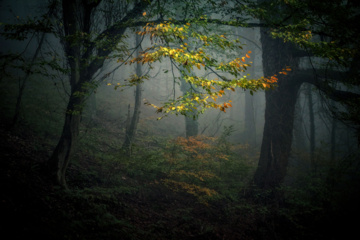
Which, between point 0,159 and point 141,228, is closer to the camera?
point 141,228

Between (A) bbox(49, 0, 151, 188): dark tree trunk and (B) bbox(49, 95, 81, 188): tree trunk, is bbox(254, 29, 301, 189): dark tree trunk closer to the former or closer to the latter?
(A) bbox(49, 0, 151, 188): dark tree trunk

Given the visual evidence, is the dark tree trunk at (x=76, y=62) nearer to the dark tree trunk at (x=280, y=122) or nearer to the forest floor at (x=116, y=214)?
the forest floor at (x=116, y=214)

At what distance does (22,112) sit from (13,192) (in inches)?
291

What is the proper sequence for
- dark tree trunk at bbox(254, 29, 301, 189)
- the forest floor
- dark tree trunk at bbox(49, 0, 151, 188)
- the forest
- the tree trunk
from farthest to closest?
dark tree trunk at bbox(254, 29, 301, 189) < dark tree trunk at bbox(49, 0, 151, 188) < the tree trunk < the forest < the forest floor

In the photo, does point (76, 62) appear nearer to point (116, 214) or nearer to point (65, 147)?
point (65, 147)

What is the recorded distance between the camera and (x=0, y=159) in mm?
4852

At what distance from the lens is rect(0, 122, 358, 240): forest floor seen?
3.25 metres

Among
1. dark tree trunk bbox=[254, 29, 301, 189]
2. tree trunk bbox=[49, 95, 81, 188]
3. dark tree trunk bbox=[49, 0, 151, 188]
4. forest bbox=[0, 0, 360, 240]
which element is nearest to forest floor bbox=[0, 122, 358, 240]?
forest bbox=[0, 0, 360, 240]

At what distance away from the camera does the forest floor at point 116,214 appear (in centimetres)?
325

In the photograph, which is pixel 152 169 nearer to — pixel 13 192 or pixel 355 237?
pixel 13 192

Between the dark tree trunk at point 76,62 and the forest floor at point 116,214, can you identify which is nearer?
the forest floor at point 116,214

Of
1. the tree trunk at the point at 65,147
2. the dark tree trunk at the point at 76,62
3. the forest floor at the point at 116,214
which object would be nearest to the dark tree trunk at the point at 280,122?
the forest floor at the point at 116,214

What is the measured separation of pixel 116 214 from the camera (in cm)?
465

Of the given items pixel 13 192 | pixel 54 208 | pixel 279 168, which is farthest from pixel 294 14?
pixel 13 192
